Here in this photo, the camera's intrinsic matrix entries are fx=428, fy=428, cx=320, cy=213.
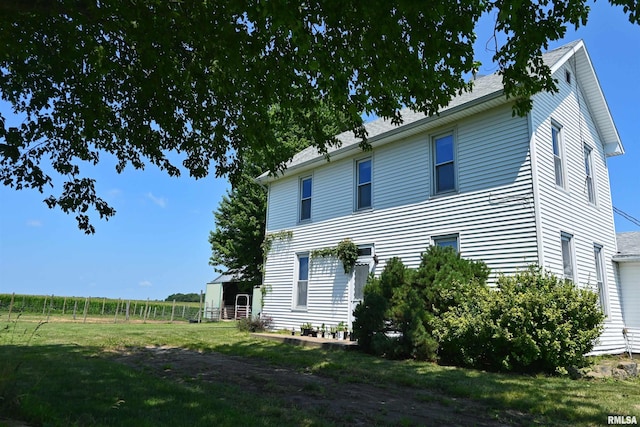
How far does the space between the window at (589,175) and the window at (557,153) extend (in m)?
1.99

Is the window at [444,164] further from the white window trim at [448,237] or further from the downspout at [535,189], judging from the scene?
the downspout at [535,189]

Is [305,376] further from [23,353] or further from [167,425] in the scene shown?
[23,353]

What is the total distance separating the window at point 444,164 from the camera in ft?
37.6

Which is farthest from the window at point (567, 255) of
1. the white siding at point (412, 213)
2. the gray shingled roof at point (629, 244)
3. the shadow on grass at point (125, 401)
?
the shadow on grass at point (125, 401)

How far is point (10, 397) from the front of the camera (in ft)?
13.0

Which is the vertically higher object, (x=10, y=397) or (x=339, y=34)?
(x=339, y=34)

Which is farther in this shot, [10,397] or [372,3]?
[372,3]

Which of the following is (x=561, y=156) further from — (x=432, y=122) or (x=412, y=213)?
(x=412, y=213)

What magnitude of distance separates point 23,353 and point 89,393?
14.3 ft

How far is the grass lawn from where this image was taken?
407 cm

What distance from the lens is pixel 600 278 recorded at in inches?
473

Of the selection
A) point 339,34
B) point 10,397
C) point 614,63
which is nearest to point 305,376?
point 10,397

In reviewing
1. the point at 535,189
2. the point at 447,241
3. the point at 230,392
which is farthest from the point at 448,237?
the point at 230,392

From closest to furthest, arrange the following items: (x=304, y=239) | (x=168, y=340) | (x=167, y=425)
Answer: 1. (x=167, y=425)
2. (x=168, y=340)
3. (x=304, y=239)
